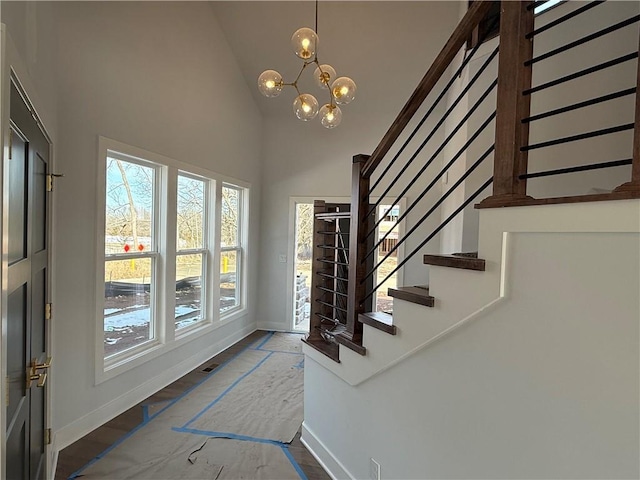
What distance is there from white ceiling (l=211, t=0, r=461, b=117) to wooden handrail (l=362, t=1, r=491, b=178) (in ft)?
9.22

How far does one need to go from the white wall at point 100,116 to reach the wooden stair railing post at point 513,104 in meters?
1.82

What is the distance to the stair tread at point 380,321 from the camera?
179cm

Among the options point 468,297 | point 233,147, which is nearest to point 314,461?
point 468,297

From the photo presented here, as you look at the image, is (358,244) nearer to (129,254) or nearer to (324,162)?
(129,254)

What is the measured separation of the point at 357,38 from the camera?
432 cm

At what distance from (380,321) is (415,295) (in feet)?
1.07

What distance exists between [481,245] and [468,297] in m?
0.20

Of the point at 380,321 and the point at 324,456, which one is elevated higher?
the point at 380,321

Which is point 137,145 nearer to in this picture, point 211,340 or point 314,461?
point 211,340

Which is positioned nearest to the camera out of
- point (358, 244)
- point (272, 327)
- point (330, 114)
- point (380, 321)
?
point (380, 321)

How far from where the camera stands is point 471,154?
3.01 metres

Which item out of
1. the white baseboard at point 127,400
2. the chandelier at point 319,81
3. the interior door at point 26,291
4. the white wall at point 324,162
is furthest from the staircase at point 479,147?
the white baseboard at point 127,400

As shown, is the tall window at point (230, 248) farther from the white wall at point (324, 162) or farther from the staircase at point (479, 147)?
the staircase at point (479, 147)

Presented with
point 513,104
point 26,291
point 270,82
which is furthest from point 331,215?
point 26,291
